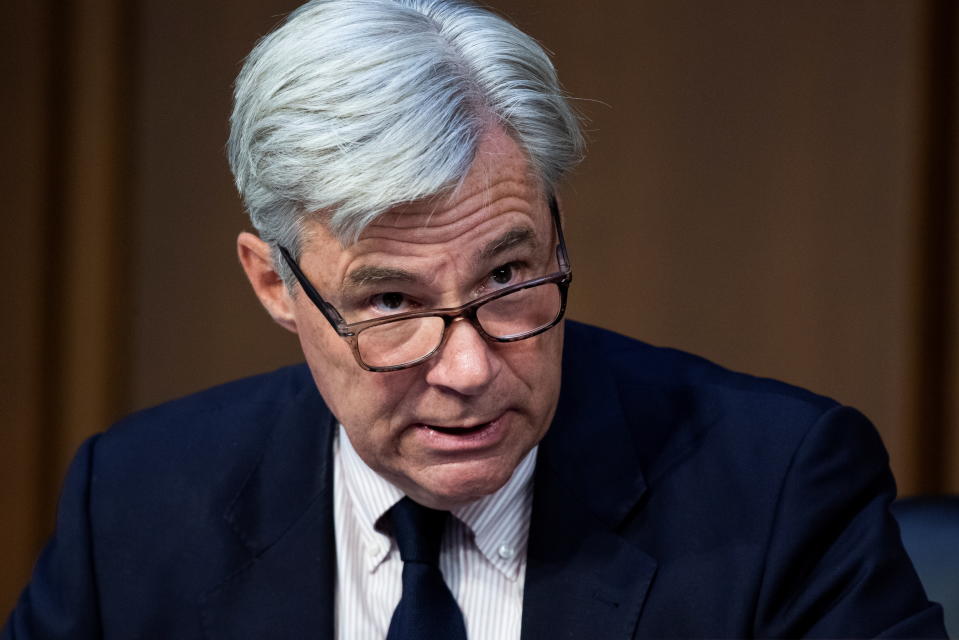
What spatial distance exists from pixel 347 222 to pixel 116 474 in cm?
71

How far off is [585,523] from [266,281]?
1.89 feet

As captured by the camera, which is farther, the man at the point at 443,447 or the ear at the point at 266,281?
the ear at the point at 266,281

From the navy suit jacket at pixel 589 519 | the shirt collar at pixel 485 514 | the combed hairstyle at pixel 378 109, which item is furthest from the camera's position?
the shirt collar at pixel 485 514

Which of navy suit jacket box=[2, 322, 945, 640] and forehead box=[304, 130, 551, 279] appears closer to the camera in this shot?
forehead box=[304, 130, 551, 279]

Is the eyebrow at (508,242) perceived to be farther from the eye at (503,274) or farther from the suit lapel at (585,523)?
the suit lapel at (585,523)

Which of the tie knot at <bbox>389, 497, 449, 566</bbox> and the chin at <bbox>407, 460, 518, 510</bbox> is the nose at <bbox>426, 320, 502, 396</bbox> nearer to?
the chin at <bbox>407, 460, 518, 510</bbox>

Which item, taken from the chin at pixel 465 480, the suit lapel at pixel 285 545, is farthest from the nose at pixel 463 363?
the suit lapel at pixel 285 545

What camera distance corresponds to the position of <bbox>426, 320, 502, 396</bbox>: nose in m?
1.38

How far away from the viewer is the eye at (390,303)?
1.43 metres

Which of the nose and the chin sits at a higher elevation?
the nose

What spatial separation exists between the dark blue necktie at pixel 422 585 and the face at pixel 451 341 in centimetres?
10

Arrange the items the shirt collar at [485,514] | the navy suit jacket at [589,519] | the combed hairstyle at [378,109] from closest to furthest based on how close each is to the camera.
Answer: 1. the combed hairstyle at [378,109]
2. the navy suit jacket at [589,519]
3. the shirt collar at [485,514]

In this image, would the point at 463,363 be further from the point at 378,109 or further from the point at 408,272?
the point at 378,109

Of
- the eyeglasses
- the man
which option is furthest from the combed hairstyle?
the eyeglasses
